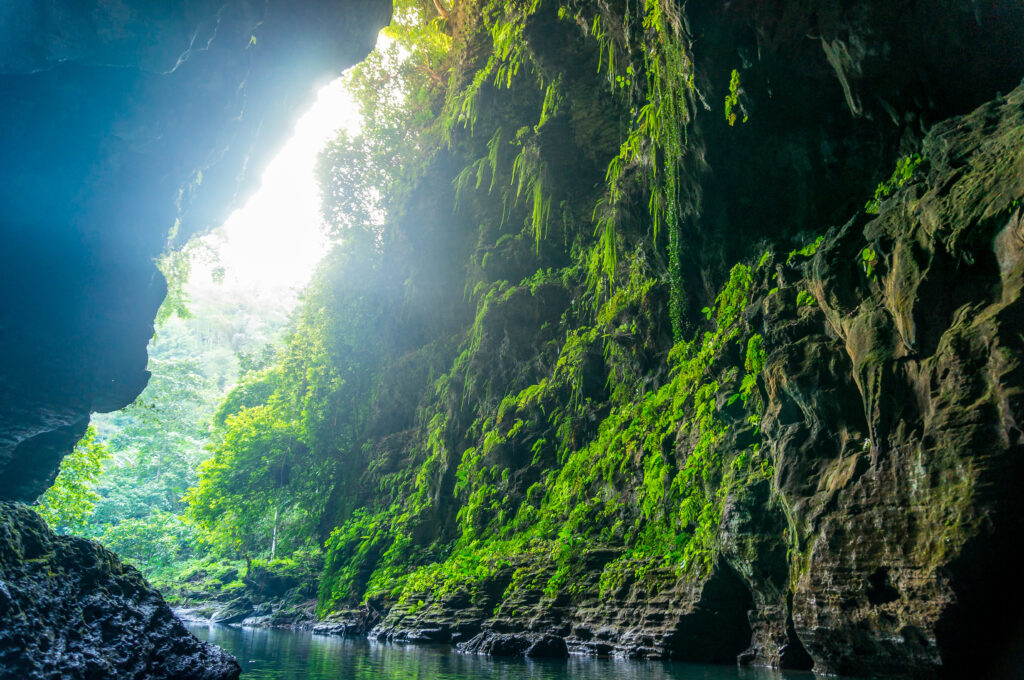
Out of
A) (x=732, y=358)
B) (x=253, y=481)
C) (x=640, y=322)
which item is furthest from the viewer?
(x=253, y=481)

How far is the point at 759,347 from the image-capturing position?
7988 mm

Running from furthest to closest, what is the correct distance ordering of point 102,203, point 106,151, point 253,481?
point 253,481 < point 102,203 < point 106,151

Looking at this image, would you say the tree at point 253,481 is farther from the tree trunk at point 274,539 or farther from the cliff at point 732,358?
the cliff at point 732,358

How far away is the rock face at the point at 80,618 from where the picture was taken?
14.4 ft

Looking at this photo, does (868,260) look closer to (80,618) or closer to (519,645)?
(519,645)

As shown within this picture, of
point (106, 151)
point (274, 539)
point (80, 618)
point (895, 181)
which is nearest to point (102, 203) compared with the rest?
point (106, 151)

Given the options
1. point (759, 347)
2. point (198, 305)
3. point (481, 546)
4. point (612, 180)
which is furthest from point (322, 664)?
point (198, 305)

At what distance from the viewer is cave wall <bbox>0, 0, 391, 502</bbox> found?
246 inches

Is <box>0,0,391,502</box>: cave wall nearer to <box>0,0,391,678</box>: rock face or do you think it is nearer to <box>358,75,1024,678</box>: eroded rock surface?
<box>0,0,391,678</box>: rock face

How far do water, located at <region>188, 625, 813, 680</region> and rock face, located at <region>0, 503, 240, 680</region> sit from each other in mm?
941

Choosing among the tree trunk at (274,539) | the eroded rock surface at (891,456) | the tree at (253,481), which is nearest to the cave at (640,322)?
the eroded rock surface at (891,456)

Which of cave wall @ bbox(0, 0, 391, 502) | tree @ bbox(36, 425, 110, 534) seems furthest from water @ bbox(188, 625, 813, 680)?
tree @ bbox(36, 425, 110, 534)

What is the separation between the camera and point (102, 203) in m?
7.80

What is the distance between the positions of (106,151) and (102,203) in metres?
0.75
